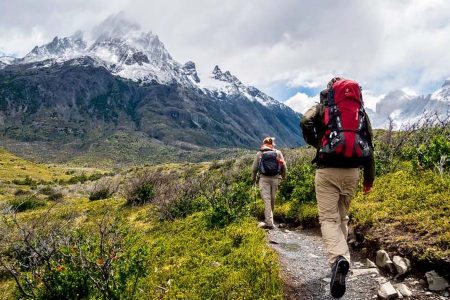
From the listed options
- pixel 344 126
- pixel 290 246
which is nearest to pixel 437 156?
pixel 290 246

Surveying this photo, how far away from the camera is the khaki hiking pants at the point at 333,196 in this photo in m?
6.29

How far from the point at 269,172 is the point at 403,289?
5.95 meters

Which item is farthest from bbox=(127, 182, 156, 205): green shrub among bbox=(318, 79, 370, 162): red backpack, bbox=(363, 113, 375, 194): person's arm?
bbox=(318, 79, 370, 162): red backpack

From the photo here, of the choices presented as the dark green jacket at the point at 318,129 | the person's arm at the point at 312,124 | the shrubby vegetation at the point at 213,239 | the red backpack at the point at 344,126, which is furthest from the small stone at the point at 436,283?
the person's arm at the point at 312,124

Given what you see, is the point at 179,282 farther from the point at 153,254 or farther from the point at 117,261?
the point at 153,254

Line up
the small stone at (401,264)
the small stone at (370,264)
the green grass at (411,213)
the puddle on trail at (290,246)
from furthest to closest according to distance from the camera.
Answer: the puddle on trail at (290,246) → the small stone at (370,264) → the green grass at (411,213) → the small stone at (401,264)

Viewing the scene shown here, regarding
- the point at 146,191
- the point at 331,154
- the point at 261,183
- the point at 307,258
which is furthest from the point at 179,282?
the point at 146,191

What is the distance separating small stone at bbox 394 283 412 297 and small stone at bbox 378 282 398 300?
6.6 inches

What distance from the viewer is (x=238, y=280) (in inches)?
267

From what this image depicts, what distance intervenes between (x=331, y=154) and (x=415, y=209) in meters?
3.74

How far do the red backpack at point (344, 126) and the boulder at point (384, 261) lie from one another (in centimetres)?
221

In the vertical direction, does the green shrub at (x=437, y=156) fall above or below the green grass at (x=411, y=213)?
above

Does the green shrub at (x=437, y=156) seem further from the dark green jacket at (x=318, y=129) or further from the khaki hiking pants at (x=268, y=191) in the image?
the dark green jacket at (x=318, y=129)

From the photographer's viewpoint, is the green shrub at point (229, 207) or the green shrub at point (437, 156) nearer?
the green shrub at point (437, 156)
